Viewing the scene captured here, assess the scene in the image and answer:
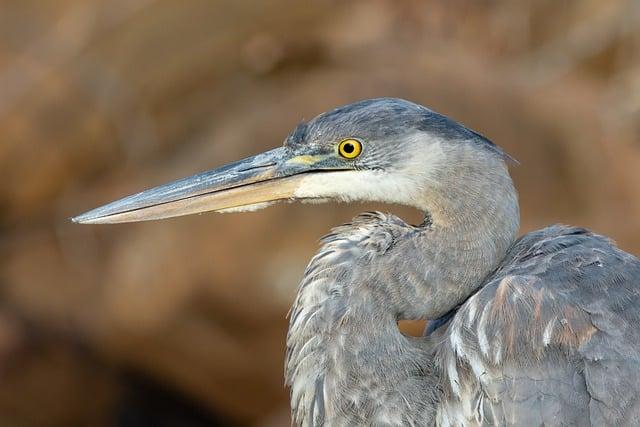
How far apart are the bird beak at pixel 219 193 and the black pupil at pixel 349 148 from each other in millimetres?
154

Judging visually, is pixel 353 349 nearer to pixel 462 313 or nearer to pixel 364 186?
pixel 462 313

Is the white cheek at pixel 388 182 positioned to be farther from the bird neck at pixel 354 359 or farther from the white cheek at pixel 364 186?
the bird neck at pixel 354 359

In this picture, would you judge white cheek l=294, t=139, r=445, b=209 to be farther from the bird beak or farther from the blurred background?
the blurred background

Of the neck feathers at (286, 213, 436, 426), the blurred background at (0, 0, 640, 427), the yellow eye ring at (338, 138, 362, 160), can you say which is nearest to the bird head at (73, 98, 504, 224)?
the yellow eye ring at (338, 138, 362, 160)

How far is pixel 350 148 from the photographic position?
2738 mm

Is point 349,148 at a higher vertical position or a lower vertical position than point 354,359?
higher

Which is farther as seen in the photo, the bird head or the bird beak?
the bird beak

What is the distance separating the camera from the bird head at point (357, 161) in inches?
107

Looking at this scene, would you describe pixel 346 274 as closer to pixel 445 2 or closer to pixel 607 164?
pixel 607 164

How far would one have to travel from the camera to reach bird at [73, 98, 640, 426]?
2510mm

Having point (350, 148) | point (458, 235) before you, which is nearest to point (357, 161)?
point (350, 148)

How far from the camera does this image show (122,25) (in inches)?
272

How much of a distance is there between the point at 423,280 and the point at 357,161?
1.19ft

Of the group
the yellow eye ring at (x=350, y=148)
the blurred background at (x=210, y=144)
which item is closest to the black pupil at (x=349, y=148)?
the yellow eye ring at (x=350, y=148)
